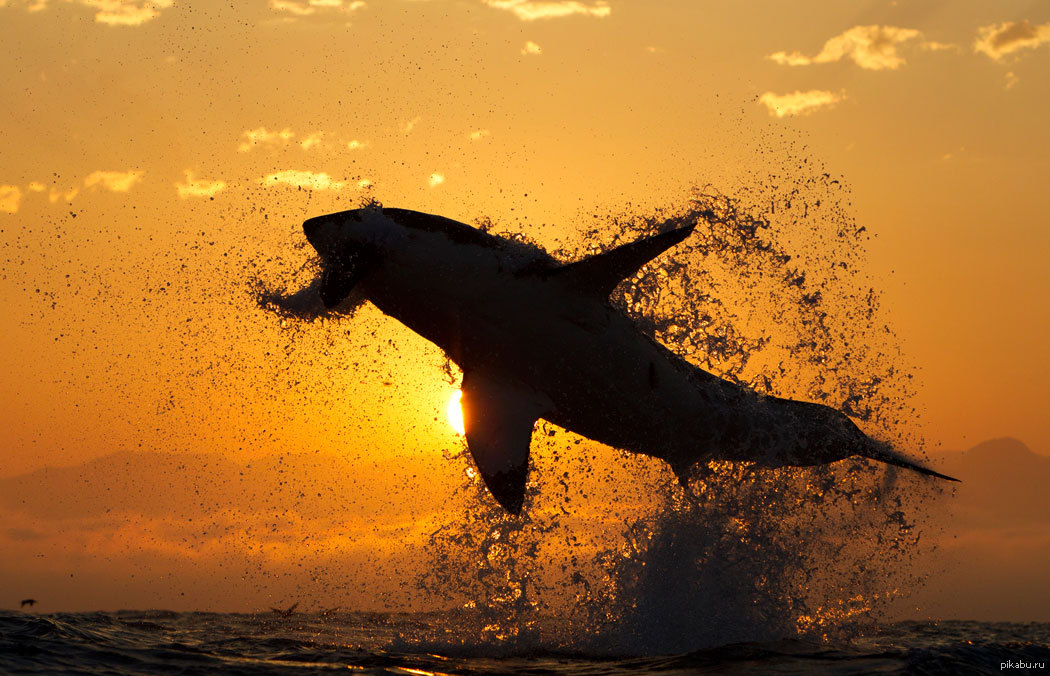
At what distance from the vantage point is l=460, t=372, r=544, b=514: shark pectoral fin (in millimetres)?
12398

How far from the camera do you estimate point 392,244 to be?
472 inches

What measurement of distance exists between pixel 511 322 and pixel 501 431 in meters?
1.64

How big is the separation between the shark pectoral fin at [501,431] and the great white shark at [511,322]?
2 cm

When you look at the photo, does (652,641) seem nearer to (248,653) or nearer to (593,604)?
(593,604)

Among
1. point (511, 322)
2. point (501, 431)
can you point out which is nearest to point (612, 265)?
point (511, 322)

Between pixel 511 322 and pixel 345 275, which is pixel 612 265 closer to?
pixel 511 322

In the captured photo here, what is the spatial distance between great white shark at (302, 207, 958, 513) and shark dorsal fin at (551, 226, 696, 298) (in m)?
0.02

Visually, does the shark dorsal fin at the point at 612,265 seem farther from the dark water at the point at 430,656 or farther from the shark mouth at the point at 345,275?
the dark water at the point at 430,656

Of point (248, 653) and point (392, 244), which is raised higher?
point (392, 244)

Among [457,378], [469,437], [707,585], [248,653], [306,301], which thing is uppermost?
[306,301]

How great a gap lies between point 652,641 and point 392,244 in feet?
24.7

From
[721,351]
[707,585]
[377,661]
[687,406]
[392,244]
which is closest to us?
[392,244]

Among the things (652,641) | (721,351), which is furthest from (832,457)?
(652,641)

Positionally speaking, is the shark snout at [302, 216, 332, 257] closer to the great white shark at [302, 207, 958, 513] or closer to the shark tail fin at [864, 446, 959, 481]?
the great white shark at [302, 207, 958, 513]
